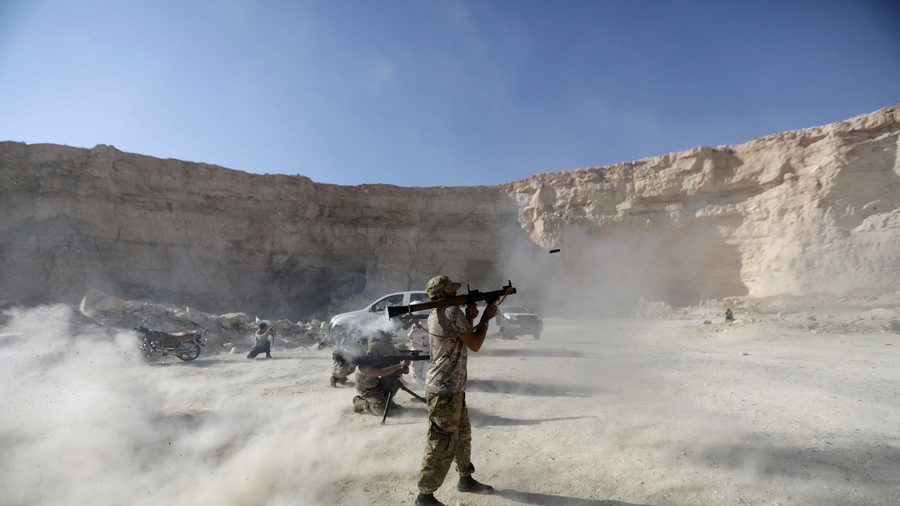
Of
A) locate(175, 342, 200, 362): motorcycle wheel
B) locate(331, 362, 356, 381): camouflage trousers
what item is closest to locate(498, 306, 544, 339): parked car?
locate(331, 362, 356, 381): camouflage trousers

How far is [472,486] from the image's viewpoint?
297 cm

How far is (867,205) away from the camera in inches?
616

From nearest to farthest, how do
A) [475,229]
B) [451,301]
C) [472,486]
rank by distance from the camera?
[472,486] < [451,301] < [475,229]

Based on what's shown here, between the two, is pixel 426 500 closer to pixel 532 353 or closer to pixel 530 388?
pixel 530 388

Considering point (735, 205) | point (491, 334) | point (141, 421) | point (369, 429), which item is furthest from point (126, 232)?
point (735, 205)

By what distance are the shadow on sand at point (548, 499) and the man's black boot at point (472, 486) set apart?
7 cm

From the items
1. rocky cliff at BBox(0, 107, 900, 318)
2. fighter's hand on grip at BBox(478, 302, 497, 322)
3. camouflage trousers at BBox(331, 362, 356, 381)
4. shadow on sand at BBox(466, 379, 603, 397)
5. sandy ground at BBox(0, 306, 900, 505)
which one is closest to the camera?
sandy ground at BBox(0, 306, 900, 505)

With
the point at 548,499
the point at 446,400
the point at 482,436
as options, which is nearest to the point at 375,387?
the point at 482,436

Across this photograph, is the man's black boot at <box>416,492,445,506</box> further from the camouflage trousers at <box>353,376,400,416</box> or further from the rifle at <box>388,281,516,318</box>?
the camouflage trousers at <box>353,376,400,416</box>

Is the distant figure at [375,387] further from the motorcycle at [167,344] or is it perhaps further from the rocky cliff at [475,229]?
the rocky cliff at [475,229]

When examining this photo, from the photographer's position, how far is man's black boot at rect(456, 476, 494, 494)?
9.74ft

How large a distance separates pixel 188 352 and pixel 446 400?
8829 millimetres

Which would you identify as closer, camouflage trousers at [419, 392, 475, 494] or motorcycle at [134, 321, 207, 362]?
camouflage trousers at [419, 392, 475, 494]

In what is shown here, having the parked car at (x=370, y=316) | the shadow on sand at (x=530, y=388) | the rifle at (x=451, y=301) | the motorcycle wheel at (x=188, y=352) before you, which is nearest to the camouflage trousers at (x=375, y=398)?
the shadow on sand at (x=530, y=388)
